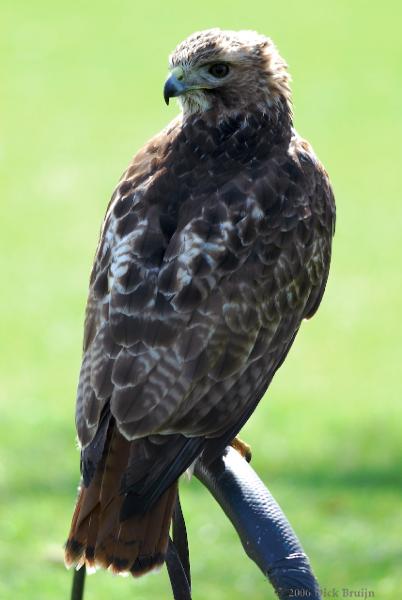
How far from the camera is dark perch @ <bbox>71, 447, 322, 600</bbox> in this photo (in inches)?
138

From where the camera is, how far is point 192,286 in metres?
4.45

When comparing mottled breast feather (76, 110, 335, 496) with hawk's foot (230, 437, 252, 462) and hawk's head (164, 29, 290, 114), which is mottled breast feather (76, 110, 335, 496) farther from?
hawk's foot (230, 437, 252, 462)

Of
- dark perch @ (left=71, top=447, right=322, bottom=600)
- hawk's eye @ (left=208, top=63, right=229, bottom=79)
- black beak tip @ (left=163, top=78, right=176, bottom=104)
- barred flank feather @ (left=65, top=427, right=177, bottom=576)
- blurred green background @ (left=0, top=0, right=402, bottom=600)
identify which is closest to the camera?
dark perch @ (left=71, top=447, right=322, bottom=600)

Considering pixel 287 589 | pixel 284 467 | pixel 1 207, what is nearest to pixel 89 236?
pixel 1 207

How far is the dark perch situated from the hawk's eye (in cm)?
135

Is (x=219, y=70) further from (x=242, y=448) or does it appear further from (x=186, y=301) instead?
(x=242, y=448)

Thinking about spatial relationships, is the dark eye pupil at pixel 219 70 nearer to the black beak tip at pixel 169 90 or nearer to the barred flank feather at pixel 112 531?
the black beak tip at pixel 169 90

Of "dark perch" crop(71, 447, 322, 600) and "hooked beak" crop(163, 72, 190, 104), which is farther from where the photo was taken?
"hooked beak" crop(163, 72, 190, 104)

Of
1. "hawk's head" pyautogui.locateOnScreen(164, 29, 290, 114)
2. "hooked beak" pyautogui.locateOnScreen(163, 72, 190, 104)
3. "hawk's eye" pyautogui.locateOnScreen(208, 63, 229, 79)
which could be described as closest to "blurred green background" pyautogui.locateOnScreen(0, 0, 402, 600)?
"hawk's head" pyautogui.locateOnScreen(164, 29, 290, 114)

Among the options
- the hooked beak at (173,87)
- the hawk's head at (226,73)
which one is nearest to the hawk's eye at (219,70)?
the hawk's head at (226,73)

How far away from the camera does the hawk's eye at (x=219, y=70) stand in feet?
15.9

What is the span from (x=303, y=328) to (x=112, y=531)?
295 inches

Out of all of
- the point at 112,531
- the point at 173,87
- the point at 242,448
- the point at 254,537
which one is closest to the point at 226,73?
the point at 173,87

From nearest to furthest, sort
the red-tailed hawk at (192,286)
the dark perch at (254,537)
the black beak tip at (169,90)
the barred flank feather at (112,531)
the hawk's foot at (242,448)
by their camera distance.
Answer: the dark perch at (254,537), the barred flank feather at (112,531), the red-tailed hawk at (192,286), the black beak tip at (169,90), the hawk's foot at (242,448)
